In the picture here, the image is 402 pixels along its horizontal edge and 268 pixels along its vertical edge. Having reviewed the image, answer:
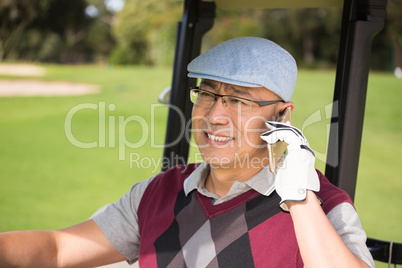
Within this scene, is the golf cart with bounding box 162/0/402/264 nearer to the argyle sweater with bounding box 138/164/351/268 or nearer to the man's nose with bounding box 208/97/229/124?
the argyle sweater with bounding box 138/164/351/268

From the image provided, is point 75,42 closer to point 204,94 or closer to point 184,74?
point 184,74

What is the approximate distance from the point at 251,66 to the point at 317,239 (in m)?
0.50

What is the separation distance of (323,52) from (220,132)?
2183 centimetres

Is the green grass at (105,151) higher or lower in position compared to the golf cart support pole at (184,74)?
lower

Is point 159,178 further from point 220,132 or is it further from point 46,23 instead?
point 46,23

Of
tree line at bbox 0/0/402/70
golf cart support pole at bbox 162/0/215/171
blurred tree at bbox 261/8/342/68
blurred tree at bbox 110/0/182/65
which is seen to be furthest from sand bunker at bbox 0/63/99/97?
golf cart support pole at bbox 162/0/215/171

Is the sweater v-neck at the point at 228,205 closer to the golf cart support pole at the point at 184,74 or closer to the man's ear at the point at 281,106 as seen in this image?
the man's ear at the point at 281,106

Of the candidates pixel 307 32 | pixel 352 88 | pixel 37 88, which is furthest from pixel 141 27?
pixel 352 88

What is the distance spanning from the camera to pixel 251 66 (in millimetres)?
1372

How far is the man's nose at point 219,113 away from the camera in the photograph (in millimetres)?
1427

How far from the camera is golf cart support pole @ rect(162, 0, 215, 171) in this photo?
210cm

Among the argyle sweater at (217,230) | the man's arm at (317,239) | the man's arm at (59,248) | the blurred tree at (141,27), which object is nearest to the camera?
the man's arm at (317,239)

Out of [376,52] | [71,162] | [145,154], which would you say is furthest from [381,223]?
[376,52]

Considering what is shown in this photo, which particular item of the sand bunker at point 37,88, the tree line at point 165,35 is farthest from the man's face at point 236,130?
the tree line at point 165,35
